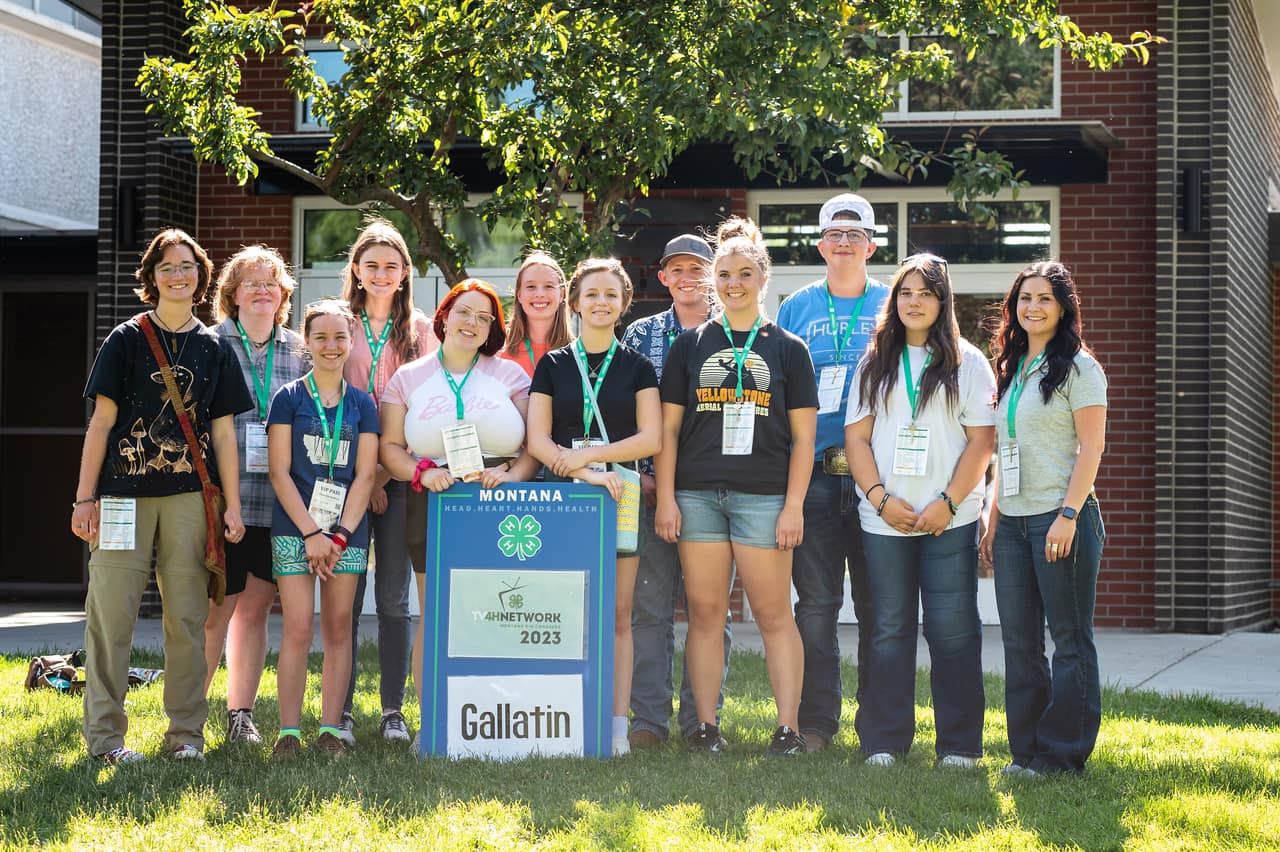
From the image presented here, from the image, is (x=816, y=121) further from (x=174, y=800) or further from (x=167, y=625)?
(x=174, y=800)

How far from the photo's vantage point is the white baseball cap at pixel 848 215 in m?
5.67

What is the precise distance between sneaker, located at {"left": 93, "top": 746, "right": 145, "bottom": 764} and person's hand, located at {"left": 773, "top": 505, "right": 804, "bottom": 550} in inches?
98.8

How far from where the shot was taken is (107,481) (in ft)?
17.5

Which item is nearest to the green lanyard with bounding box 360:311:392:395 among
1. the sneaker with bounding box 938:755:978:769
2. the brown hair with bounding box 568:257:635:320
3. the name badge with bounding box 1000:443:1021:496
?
the brown hair with bounding box 568:257:635:320

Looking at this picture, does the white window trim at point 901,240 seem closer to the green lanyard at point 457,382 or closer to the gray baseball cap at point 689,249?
the gray baseball cap at point 689,249

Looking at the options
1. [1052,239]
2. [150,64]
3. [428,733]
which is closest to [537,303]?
[428,733]

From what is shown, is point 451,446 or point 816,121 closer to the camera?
point 451,446

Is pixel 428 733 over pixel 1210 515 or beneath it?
beneath

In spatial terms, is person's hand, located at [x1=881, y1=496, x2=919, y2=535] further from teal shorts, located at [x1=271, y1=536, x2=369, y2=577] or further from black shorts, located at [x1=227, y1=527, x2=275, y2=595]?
black shorts, located at [x1=227, y1=527, x2=275, y2=595]

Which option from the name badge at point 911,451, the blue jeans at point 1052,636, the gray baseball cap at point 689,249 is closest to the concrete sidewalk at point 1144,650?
the blue jeans at point 1052,636

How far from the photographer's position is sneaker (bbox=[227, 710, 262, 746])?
5.68 meters

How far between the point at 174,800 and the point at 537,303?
7.65 feet

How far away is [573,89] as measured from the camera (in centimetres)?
696

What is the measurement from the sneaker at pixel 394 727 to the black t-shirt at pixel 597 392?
1412mm
